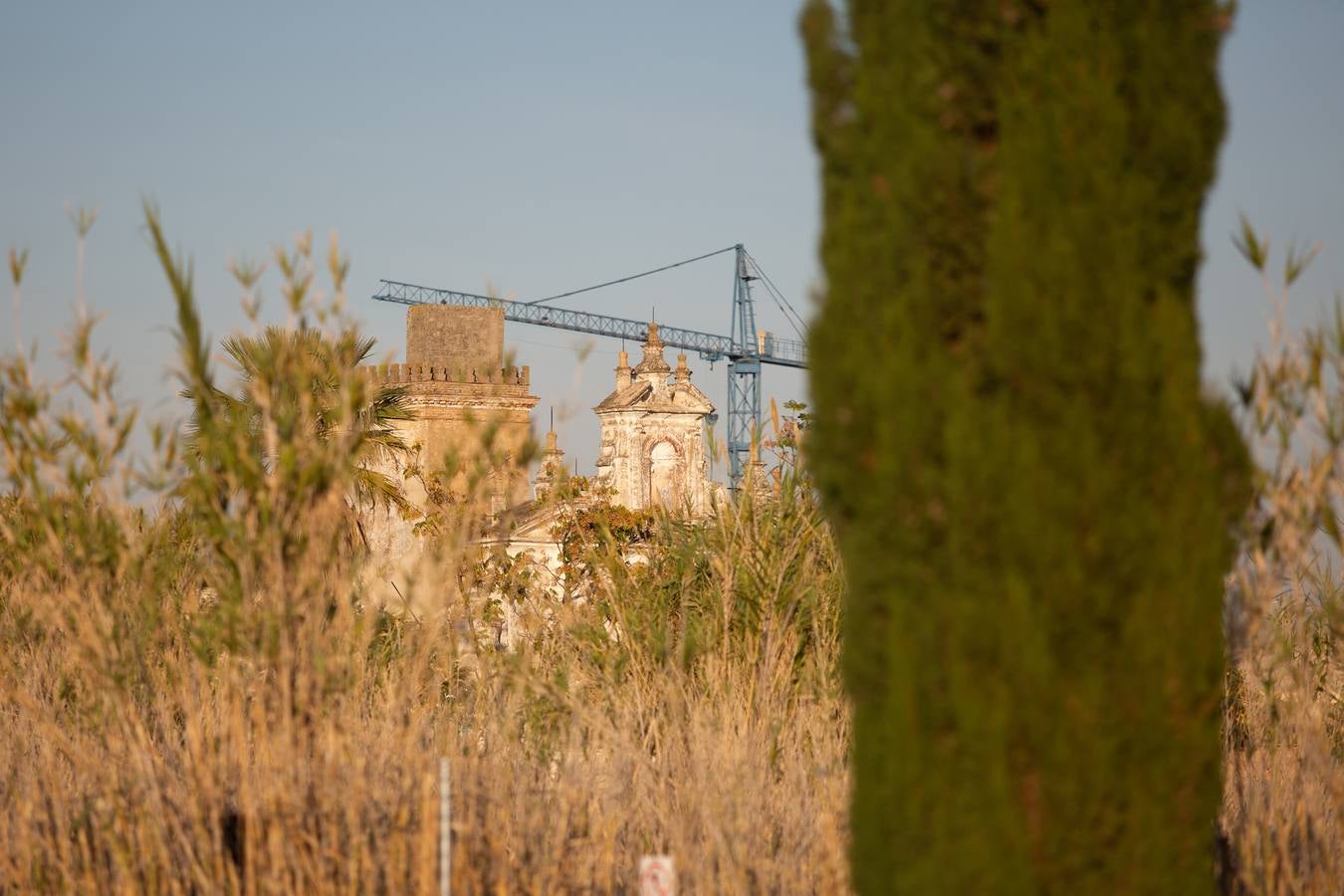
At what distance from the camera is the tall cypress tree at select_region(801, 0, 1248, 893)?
9.75 ft

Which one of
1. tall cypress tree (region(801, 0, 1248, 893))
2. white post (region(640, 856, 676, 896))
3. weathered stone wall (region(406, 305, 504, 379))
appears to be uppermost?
weathered stone wall (region(406, 305, 504, 379))

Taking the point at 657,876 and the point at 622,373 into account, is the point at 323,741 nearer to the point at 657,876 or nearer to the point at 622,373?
the point at 657,876

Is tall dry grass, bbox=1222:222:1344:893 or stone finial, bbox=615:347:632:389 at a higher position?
stone finial, bbox=615:347:632:389

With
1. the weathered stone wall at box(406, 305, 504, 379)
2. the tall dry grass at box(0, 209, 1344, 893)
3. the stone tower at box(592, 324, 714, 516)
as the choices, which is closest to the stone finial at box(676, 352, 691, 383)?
the stone tower at box(592, 324, 714, 516)

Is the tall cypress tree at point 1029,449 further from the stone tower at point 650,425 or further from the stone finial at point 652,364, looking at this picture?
the stone finial at point 652,364

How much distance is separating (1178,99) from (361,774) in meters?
2.93

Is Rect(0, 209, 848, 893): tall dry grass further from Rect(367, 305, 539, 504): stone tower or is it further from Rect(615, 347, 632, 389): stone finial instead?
Rect(615, 347, 632, 389): stone finial

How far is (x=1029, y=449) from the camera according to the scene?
2.95 meters

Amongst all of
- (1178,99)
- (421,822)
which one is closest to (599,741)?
(421,822)

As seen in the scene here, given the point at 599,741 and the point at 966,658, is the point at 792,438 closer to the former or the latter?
the point at 599,741

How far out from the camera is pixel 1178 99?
3.16m

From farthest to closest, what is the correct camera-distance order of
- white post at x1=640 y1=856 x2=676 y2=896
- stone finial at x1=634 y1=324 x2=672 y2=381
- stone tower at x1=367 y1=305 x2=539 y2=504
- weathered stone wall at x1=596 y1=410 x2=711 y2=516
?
stone finial at x1=634 y1=324 x2=672 y2=381
weathered stone wall at x1=596 y1=410 x2=711 y2=516
stone tower at x1=367 y1=305 x2=539 y2=504
white post at x1=640 y1=856 x2=676 y2=896

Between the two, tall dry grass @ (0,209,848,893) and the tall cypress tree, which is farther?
tall dry grass @ (0,209,848,893)

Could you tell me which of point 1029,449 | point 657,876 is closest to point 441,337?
point 657,876
